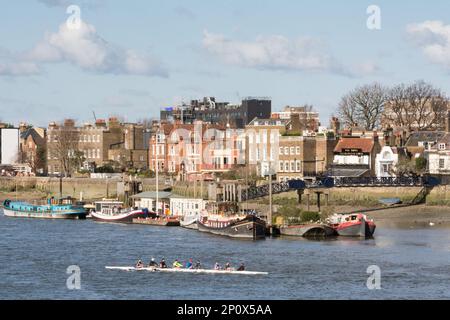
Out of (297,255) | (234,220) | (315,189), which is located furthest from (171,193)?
(297,255)

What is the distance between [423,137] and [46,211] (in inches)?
1534

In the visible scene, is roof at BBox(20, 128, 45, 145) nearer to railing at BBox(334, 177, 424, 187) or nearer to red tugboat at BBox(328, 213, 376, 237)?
railing at BBox(334, 177, 424, 187)

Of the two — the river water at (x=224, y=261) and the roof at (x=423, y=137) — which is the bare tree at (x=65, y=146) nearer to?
the roof at (x=423, y=137)

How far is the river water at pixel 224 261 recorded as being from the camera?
66750 mm

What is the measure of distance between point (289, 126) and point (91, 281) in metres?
68.9

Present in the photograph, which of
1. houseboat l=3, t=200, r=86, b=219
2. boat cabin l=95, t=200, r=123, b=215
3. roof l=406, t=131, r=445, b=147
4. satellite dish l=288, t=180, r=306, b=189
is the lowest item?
houseboat l=3, t=200, r=86, b=219

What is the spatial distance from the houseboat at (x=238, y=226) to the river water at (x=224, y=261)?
41.0 inches

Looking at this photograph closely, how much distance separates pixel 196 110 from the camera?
185 metres

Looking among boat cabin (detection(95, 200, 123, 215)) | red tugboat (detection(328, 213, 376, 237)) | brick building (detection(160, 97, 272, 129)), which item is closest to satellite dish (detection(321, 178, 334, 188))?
red tugboat (detection(328, 213, 376, 237))

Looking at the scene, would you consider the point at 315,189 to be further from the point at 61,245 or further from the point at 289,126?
the point at 61,245

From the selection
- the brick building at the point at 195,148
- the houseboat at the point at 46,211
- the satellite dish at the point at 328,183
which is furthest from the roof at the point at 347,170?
the houseboat at the point at 46,211

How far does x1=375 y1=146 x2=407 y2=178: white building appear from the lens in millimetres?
127875

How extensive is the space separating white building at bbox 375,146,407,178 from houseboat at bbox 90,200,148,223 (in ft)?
76.5
